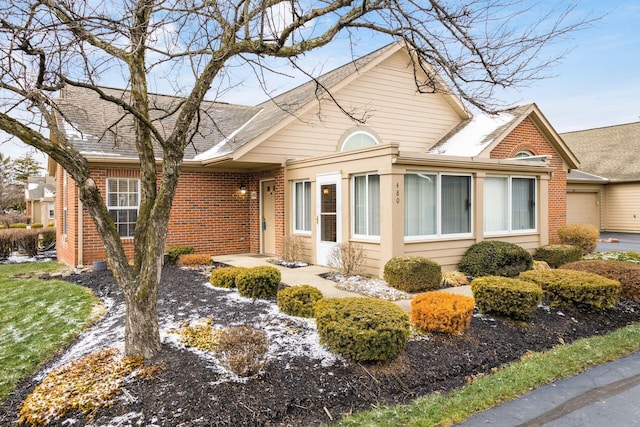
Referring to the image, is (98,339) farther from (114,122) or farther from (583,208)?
(583,208)

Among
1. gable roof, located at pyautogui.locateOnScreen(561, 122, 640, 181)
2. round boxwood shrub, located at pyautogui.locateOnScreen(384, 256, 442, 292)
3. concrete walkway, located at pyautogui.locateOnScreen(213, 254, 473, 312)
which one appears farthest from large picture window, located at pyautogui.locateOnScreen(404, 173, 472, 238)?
gable roof, located at pyautogui.locateOnScreen(561, 122, 640, 181)

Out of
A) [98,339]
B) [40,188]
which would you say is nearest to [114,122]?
[98,339]

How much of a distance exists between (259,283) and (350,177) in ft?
12.6

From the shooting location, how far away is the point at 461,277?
8.98 m

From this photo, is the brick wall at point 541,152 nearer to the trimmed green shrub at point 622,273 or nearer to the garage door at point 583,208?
the trimmed green shrub at point 622,273

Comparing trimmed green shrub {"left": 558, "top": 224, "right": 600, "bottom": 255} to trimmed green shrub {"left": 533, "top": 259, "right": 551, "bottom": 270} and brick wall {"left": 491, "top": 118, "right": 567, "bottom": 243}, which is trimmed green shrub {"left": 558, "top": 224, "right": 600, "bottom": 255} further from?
trimmed green shrub {"left": 533, "top": 259, "right": 551, "bottom": 270}

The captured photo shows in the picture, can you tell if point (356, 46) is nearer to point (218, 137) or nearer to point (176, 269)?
point (176, 269)

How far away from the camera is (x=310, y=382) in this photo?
419 centimetres

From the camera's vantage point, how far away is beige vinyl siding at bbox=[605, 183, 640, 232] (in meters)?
22.8

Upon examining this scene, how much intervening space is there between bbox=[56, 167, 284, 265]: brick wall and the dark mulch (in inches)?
265

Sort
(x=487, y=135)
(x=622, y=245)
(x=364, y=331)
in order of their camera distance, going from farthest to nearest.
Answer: (x=622, y=245) → (x=487, y=135) → (x=364, y=331)

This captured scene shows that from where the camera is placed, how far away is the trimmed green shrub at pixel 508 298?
5977 millimetres

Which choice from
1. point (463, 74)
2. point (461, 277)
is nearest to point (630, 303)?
point (461, 277)

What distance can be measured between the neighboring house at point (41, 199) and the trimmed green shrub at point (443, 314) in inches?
1321
